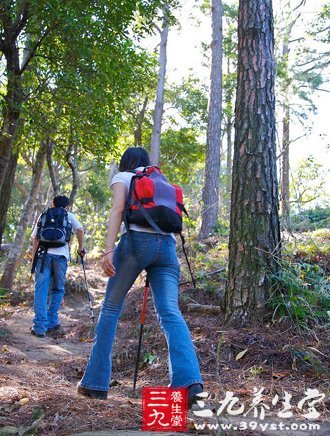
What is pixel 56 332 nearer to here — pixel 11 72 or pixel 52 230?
pixel 52 230

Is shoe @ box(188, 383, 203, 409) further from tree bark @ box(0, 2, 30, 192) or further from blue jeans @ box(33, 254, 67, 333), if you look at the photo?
tree bark @ box(0, 2, 30, 192)

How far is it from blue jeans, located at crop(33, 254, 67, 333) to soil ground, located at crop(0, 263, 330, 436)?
0.78ft

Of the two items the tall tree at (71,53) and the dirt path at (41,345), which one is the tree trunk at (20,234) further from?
the tall tree at (71,53)

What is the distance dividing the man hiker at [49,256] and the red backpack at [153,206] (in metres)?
3.22

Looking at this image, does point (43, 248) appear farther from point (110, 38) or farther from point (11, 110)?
point (110, 38)

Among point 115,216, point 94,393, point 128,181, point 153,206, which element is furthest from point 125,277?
point 94,393

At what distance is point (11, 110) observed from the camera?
6547 millimetres

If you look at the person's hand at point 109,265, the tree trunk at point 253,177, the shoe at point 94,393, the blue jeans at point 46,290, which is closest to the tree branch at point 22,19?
the tree trunk at point 253,177

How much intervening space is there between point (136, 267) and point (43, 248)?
343 centimetres

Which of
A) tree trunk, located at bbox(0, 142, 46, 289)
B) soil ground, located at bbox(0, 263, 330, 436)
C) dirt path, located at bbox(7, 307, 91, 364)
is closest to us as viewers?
soil ground, located at bbox(0, 263, 330, 436)

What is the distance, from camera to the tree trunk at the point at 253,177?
4.26 meters

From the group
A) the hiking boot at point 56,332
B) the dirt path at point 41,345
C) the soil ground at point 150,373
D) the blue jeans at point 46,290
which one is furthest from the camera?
the hiking boot at point 56,332

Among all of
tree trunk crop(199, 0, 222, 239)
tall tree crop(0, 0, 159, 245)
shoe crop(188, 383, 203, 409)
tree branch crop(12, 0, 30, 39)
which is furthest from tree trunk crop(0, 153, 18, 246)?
shoe crop(188, 383, 203, 409)

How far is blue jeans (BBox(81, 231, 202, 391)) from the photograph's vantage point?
2967mm
